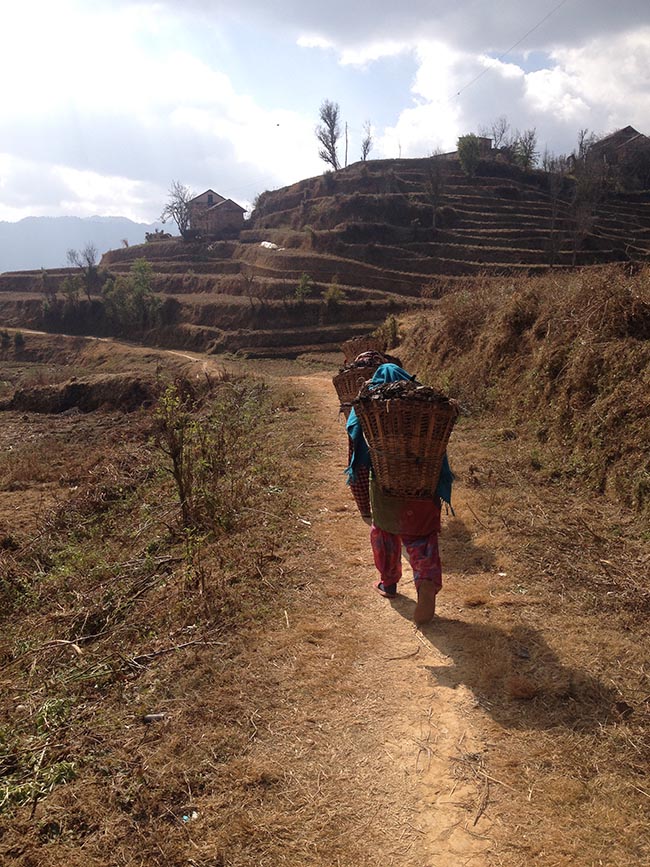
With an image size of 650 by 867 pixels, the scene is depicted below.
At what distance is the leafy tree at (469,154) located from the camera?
62.9 m

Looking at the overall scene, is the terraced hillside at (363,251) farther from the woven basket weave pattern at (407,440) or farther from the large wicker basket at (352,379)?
the woven basket weave pattern at (407,440)

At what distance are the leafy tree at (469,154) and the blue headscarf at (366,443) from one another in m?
68.0

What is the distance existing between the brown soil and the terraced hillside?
1187 inches

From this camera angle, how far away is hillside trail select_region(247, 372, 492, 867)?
268cm

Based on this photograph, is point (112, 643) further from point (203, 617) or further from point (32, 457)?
point (32, 457)

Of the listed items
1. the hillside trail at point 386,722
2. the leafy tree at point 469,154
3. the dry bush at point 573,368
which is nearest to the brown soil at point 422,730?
the hillside trail at point 386,722

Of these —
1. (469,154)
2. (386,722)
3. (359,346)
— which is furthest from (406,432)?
(469,154)

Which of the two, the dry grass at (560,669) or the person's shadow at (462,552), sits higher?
the dry grass at (560,669)

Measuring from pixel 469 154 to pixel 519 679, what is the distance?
230 ft

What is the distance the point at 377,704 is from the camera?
3.60m

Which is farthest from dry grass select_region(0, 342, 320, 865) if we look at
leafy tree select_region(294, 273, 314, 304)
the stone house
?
the stone house

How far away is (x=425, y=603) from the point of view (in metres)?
4.37

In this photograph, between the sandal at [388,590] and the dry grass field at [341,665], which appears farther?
the sandal at [388,590]

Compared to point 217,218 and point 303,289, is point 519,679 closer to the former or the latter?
point 303,289
